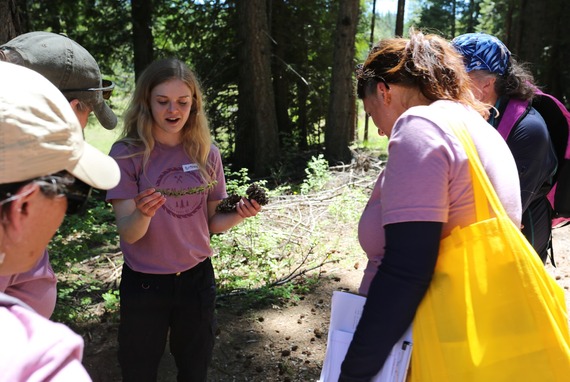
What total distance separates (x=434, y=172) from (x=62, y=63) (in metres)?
1.51

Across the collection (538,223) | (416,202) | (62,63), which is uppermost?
(62,63)

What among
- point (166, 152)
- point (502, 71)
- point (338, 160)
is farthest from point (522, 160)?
point (338, 160)

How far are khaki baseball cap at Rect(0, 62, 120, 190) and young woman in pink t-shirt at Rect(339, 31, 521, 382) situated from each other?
0.92 m

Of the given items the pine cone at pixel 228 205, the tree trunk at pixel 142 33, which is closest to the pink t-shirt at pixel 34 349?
the pine cone at pixel 228 205

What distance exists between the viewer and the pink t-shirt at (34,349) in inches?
38.0

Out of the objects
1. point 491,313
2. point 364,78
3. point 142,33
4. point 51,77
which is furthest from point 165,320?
point 142,33

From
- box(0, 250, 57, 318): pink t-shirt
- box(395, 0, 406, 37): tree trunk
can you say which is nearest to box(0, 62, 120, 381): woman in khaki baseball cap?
box(0, 250, 57, 318): pink t-shirt

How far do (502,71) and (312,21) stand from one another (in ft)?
36.9

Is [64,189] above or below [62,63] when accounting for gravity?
below

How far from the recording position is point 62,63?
2.16 m

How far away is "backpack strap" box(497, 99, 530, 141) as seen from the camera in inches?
115

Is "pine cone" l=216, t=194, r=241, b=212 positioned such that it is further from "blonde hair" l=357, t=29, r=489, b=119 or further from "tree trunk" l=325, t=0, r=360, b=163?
"tree trunk" l=325, t=0, r=360, b=163

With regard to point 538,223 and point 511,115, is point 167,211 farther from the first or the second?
point 538,223

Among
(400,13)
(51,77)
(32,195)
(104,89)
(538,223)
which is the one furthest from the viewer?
(400,13)
